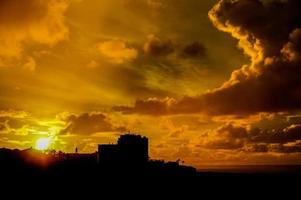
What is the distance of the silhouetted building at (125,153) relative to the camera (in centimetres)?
18288

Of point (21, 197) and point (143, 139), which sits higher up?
point (143, 139)

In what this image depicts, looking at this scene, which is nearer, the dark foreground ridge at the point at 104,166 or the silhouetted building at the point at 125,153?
the dark foreground ridge at the point at 104,166

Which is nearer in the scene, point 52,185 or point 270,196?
point 52,185

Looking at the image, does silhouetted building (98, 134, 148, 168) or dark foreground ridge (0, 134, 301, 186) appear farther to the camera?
silhouetted building (98, 134, 148, 168)

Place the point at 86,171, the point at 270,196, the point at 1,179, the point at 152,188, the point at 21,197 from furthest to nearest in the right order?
the point at 270,196
the point at 86,171
the point at 152,188
the point at 1,179
the point at 21,197

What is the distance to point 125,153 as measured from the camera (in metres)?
184

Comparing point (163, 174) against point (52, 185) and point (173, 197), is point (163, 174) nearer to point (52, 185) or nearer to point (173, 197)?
point (173, 197)

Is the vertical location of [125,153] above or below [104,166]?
above

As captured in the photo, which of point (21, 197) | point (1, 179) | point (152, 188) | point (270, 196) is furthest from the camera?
point (270, 196)

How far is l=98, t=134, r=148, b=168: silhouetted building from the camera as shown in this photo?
182875 millimetres

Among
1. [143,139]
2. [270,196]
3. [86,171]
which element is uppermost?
[143,139]

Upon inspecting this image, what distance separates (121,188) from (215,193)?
171 feet

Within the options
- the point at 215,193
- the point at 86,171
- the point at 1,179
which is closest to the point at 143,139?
Result: the point at 86,171

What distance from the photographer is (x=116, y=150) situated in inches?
7249
